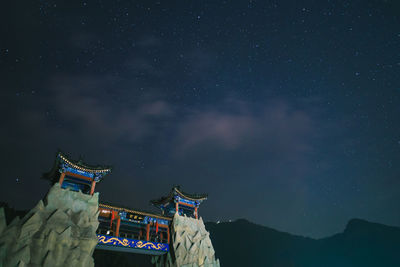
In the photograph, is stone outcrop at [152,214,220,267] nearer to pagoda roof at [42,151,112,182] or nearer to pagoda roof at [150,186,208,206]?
pagoda roof at [150,186,208,206]

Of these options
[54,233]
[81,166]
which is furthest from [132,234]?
[81,166]

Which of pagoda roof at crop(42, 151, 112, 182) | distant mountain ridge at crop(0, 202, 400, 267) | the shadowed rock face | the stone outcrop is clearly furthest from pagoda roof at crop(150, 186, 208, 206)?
distant mountain ridge at crop(0, 202, 400, 267)

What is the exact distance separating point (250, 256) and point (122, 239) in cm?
7913

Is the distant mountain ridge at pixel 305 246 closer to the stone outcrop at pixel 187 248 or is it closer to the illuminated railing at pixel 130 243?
the stone outcrop at pixel 187 248

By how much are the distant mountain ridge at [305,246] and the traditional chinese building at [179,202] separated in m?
63.5

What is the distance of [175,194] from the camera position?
26.7m

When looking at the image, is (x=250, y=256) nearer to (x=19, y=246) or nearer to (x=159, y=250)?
(x=159, y=250)

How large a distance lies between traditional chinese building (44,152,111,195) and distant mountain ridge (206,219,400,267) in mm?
72739

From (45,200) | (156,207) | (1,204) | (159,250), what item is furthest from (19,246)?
(1,204)

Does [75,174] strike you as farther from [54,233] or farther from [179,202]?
[179,202]

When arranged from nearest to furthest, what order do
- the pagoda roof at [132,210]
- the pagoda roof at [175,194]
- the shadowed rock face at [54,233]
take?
1. the shadowed rock face at [54,233]
2. the pagoda roof at [132,210]
3. the pagoda roof at [175,194]

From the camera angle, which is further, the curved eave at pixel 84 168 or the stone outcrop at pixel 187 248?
the stone outcrop at pixel 187 248

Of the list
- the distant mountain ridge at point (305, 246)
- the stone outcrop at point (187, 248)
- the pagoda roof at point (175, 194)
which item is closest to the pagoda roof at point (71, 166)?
the pagoda roof at point (175, 194)

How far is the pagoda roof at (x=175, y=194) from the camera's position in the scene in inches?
1056
